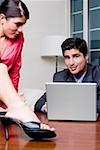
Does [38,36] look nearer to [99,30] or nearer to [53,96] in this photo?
[99,30]

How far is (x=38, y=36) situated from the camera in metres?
4.84

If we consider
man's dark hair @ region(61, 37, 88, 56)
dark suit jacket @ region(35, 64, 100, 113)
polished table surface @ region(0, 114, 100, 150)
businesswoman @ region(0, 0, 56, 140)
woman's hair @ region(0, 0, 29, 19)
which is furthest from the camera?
man's dark hair @ region(61, 37, 88, 56)

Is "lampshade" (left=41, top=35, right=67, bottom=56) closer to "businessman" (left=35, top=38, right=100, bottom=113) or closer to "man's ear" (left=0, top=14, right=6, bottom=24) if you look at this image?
"businessman" (left=35, top=38, right=100, bottom=113)

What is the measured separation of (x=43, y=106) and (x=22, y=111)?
41.5 inches

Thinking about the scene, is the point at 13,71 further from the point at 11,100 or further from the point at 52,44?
the point at 52,44

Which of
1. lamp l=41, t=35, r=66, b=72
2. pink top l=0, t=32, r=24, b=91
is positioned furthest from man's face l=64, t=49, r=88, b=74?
lamp l=41, t=35, r=66, b=72

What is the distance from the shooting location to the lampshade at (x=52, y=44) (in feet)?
14.6

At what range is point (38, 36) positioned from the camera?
191 inches

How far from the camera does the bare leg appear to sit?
4.15 ft

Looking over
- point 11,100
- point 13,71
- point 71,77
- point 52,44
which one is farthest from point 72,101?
point 52,44

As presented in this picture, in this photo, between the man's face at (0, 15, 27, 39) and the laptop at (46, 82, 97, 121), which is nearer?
the man's face at (0, 15, 27, 39)

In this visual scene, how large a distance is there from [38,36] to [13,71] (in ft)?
11.0

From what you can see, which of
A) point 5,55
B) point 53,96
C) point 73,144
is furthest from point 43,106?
point 73,144

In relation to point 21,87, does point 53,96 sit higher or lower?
higher
